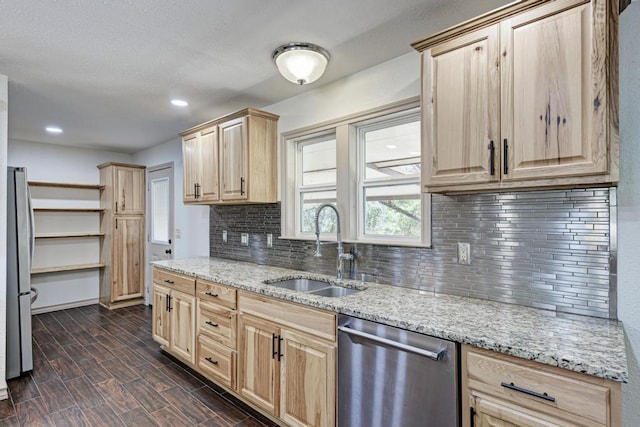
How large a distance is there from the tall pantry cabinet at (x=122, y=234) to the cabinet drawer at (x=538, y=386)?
505cm

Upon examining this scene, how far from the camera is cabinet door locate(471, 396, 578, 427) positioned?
1.20m

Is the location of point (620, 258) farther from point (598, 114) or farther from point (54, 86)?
point (54, 86)

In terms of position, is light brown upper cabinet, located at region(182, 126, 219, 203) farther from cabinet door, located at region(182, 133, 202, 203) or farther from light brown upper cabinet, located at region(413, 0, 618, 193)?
light brown upper cabinet, located at region(413, 0, 618, 193)

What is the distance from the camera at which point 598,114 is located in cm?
135

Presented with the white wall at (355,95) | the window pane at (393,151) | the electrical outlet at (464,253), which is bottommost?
the electrical outlet at (464,253)

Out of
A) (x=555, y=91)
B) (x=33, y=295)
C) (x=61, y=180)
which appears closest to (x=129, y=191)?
(x=61, y=180)

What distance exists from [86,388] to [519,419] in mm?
3018

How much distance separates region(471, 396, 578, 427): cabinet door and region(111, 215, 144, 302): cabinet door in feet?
16.6

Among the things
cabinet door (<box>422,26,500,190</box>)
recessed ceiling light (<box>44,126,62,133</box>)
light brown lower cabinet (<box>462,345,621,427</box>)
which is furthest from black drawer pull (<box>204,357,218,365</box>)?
recessed ceiling light (<box>44,126,62,133</box>)

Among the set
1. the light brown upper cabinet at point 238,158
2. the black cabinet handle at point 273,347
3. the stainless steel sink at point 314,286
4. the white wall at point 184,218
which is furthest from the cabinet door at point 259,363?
the white wall at point 184,218

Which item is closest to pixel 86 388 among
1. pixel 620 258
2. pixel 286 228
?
pixel 286 228

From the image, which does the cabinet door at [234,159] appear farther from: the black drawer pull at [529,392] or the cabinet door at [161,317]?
the black drawer pull at [529,392]

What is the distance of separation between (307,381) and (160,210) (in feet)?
13.0

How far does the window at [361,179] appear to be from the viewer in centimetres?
239
